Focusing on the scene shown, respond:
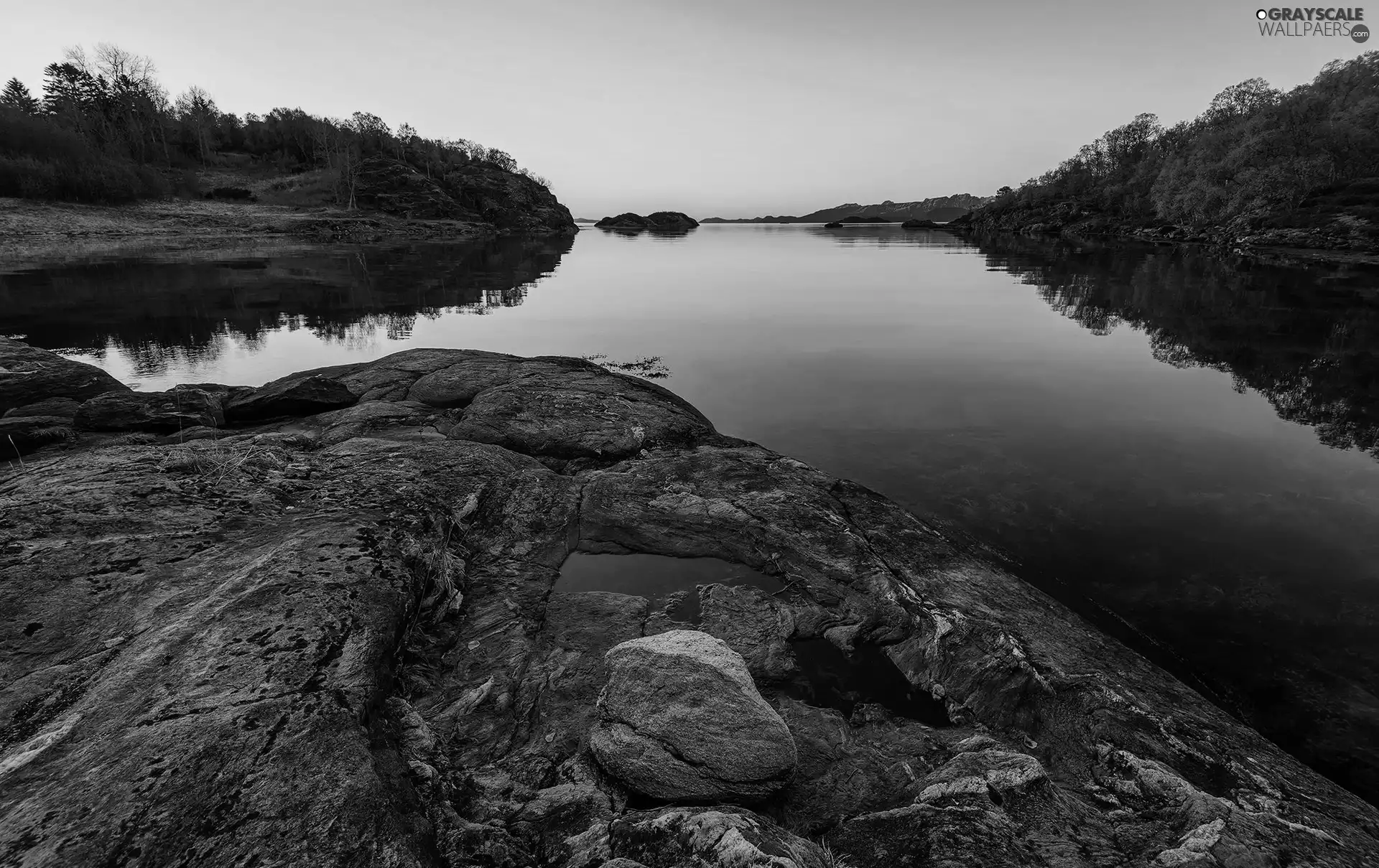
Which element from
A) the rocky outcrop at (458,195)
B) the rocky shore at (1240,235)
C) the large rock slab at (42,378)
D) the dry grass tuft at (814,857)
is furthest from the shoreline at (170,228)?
the rocky shore at (1240,235)

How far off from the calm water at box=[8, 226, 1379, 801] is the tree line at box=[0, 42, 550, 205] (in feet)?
144

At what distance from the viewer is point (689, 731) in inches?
213

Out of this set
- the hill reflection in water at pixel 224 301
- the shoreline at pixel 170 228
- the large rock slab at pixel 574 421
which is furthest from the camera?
the shoreline at pixel 170 228

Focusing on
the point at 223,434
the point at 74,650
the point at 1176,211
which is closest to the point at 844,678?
the point at 74,650

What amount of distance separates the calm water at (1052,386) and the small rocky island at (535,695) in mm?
3230

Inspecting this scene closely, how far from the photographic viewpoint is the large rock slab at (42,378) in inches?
560

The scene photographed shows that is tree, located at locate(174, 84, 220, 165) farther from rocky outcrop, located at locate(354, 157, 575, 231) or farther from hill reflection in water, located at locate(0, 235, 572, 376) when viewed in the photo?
hill reflection in water, located at locate(0, 235, 572, 376)

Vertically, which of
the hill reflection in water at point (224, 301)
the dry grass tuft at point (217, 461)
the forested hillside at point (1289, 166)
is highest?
the forested hillside at point (1289, 166)

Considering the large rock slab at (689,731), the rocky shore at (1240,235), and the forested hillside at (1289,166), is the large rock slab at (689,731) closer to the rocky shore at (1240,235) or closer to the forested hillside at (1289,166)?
the rocky shore at (1240,235)

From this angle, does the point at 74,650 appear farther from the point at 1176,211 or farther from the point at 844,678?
the point at 1176,211

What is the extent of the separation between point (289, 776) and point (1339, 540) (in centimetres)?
1924

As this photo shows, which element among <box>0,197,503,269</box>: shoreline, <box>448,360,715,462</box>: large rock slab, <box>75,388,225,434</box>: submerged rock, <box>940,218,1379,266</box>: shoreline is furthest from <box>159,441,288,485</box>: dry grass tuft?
<box>940,218,1379,266</box>: shoreline

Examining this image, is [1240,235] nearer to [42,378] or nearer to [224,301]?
[42,378]

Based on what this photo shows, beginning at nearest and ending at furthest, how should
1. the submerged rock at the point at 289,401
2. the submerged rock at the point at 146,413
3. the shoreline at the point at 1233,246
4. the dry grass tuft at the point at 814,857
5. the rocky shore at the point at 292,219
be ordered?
the dry grass tuft at the point at 814,857 < the submerged rock at the point at 146,413 < the submerged rock at the point at 289,401 < the shoreline at the point at 1233,246 < the rocky shore at the point at 292,219
